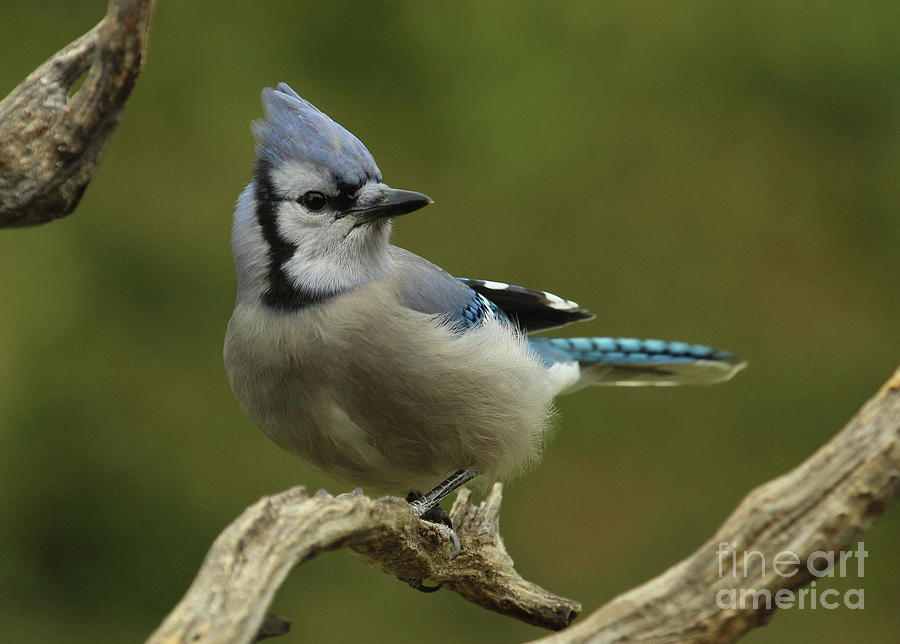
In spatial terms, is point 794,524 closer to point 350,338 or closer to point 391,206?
point 350,338

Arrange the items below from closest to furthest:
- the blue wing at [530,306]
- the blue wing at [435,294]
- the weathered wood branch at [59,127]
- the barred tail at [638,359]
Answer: the weathered wood branch at [59,127] → the blue wing at [435,294] → the blue wing at [530,306] → the barred tail at [638,359]

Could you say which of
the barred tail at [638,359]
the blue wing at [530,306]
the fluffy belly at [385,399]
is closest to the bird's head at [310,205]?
the fluffy belly at [385,399]

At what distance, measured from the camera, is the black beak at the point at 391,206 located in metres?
2.41

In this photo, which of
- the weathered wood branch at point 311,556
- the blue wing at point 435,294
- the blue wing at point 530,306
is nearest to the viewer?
the weathered wood branch at point 311,556

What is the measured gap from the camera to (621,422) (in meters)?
3.86

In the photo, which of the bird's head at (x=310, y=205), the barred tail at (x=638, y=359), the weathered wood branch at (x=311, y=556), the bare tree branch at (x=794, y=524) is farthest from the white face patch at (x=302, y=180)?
the bare tree branch at (x=794, y=524)

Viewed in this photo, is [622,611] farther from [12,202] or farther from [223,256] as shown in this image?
[223,256]

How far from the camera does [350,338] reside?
235cm

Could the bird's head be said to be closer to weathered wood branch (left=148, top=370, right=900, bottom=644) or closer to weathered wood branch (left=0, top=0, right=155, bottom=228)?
weathered wood branch (left=0, top=0, right=155, bottom=228)

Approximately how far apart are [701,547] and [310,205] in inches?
45.7

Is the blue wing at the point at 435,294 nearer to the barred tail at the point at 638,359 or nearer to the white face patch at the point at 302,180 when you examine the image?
the white face patch at the point at 302,180

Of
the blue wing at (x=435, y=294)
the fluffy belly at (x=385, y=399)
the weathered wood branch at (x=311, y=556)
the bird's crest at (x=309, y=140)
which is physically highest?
the bird's crest at (x=309, y=140)

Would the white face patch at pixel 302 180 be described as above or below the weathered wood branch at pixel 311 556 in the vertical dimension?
above

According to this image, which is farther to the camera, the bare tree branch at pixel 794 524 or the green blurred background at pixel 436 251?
the green blurred background at pixel 436 251
